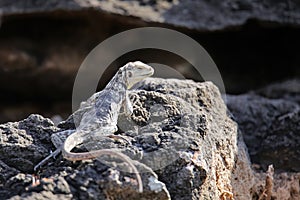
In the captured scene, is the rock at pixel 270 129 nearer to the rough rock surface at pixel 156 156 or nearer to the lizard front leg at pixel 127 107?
the rough rock surface at pixel 156 156

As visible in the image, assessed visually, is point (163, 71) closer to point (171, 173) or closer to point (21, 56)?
point (21, 56)

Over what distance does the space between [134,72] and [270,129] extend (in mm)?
1201

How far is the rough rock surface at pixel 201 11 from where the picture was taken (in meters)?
4.86

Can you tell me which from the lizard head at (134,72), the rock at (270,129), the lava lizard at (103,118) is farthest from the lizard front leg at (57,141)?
the rock at (270,129)

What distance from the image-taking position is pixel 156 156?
225cm

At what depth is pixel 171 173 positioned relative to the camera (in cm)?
225

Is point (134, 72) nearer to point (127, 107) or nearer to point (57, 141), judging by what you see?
point (127, 107)

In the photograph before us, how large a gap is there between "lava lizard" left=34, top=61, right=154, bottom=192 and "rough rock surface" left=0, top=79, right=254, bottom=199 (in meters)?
0.04

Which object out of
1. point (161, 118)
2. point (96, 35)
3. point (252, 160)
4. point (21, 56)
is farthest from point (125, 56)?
point (161, 118)

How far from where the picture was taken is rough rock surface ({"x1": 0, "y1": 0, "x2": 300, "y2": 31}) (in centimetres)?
486

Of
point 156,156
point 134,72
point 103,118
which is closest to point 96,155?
point 156,156

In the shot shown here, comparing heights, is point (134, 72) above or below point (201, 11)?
below

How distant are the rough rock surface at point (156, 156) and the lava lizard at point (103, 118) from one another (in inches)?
1.5

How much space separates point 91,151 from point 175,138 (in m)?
0.36
